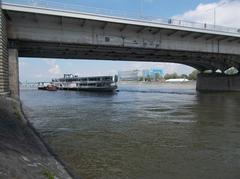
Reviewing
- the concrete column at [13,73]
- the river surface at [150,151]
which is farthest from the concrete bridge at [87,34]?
the river surface at [150,151]

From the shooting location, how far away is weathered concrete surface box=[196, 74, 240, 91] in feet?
210

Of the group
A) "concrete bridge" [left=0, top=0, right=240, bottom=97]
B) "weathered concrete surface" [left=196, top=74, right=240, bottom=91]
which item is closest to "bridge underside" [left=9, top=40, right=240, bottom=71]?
"concrete bridge" [left=0, top=0, right=240, bottom=97]

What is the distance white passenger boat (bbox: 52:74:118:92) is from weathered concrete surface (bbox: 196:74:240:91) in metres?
25.8

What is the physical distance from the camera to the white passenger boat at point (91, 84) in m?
80.4

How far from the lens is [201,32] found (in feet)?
119

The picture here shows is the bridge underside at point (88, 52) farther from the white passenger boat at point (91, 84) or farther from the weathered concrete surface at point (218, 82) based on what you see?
the white passenger boat at point (91, 84)

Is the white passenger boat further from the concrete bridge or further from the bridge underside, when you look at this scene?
the concrete bridge

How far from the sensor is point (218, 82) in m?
69.8

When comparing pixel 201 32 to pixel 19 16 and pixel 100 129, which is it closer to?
pixel 19 16

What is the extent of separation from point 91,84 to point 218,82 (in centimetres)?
4189

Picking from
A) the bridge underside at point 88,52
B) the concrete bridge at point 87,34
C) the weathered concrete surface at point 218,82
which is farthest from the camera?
the weathered concrete surface at point 218,82

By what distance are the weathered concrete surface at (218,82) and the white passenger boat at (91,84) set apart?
25815 mm

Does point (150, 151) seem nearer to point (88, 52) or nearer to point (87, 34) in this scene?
point (87, 34)

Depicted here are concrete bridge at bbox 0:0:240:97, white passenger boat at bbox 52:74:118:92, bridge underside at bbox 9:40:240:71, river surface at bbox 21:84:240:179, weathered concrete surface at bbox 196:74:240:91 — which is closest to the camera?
river surface at bbox 21:84:240:179
